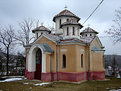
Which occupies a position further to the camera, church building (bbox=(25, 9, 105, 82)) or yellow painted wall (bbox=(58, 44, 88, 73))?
church building (bbox=(25, 9, 105, 82))

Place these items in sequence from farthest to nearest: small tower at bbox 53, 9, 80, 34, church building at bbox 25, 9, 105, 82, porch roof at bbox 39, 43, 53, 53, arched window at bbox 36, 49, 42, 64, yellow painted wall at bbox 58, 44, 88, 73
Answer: small tower at bbox 53, 9, 80, 34, arched window at bbox 36, 49, 42, 64, porch roof at bbox 39, 43, 53, 53, church building at bbox 25, 9, 105, 82, yellow painted wall at bbox 58, 44, 88, 73

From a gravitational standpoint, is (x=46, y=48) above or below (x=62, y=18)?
below

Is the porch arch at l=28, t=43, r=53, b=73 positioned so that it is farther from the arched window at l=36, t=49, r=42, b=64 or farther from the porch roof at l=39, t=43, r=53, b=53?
the arched window at l=36, t=49, r=42, b=64

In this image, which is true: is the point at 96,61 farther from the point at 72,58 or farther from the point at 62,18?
the point at 62,18

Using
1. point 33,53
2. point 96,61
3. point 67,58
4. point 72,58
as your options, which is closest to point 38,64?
point 33,53

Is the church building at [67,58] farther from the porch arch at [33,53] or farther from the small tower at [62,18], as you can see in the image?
the small tower at [62,18]

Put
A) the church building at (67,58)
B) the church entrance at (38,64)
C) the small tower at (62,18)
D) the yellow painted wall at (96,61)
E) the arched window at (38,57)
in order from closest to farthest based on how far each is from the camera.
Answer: the church building at (67,58) < the yellow painted wall at (96,61) < the church entrance at (38,64) < the arched window at (38,57) < the small tower at (62,18)

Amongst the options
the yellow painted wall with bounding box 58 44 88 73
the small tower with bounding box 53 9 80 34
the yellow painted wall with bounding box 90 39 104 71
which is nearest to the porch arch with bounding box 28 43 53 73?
the yellow painted wall with bounding box 58 44 88 73

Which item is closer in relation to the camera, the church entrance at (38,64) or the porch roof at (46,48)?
the porch roof at (46,48)

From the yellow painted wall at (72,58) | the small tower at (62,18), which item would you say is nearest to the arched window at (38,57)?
the yellow painted wall at (72,58)

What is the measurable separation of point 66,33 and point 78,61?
406cm

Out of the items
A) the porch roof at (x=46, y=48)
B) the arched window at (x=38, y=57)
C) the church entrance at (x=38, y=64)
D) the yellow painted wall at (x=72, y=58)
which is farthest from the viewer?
the arched window at (x=38, y=57)

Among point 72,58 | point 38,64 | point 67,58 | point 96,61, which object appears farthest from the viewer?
point 38,64

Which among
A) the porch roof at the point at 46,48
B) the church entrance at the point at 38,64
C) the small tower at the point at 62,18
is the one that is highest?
the small tower at the point at 62,18
